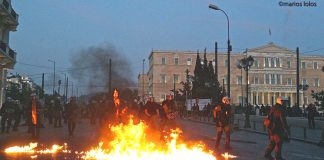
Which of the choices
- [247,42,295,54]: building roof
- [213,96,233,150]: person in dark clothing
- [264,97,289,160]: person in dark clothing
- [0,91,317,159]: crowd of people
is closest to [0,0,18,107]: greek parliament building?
[0,91,317,159]: crowd of people

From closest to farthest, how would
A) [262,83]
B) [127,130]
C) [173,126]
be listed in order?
[127,130] < [173,126] < [262,83]

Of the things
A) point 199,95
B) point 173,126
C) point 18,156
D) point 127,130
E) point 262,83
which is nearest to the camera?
point 18,156

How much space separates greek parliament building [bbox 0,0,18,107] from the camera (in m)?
38.4

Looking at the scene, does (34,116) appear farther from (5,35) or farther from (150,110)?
(5,35)

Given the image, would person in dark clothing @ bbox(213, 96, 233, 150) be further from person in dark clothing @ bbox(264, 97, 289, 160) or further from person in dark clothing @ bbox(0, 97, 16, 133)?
person in dark clothing @ bbox(0, 97, 16, 133)

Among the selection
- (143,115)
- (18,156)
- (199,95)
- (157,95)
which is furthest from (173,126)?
(157,95)

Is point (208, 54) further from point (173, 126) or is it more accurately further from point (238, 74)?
point (173, 126)

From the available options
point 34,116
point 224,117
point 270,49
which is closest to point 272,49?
point 270,49

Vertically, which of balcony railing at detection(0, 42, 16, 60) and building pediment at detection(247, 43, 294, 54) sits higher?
building pediment at detection(247, 43, 294, 54)

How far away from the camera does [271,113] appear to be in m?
12.4

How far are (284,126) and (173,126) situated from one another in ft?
26.3

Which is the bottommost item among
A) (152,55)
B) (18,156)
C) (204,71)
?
(18,156)

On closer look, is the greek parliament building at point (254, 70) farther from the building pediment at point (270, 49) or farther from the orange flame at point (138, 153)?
the orange flame at point (138, 153)

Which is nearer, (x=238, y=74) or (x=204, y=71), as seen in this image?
(x=204, y=71)
